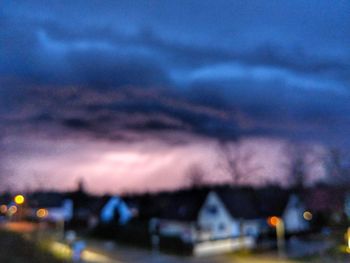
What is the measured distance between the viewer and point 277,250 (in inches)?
1066

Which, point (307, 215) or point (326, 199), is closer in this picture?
point (326, 199)

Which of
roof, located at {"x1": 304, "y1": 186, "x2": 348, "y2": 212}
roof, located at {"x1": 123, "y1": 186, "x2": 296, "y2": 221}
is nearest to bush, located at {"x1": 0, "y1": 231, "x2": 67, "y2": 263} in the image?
roof, located at {"x1": 123, "y1": 186, "x2": 296, "y2": 221}

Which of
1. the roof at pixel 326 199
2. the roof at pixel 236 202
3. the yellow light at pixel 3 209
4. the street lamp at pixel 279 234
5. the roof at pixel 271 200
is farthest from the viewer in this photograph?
the yellow light at pixel 3 209

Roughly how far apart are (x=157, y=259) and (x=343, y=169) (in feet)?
52.4

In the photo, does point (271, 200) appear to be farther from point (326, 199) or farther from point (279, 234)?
point (279, 234)

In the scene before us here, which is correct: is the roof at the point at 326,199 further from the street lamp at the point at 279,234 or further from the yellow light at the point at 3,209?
the yellow light at the point at 3,209

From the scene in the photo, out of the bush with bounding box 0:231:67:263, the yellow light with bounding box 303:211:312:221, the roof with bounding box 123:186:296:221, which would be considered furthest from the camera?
the yellow light with bounding box 303:211:312:221

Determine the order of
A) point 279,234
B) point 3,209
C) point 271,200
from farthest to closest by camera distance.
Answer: point 3,209 → point 271,200 → point 279,234

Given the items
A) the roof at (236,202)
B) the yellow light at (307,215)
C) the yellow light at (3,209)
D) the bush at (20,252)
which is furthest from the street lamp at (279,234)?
the yellow light at (3,209)

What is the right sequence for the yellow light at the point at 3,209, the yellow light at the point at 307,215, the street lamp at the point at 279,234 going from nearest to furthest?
1. the street lamp at the point at 279,234
2. the yellow light at the point at 307,215
3. the yellow light at the point at 3,209

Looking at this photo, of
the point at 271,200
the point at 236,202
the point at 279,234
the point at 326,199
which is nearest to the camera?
the point at 279,234

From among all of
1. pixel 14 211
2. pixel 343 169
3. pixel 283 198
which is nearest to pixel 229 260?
pixel 343 169

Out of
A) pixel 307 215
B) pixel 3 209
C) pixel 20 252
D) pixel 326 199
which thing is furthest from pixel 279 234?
pixel 3 209

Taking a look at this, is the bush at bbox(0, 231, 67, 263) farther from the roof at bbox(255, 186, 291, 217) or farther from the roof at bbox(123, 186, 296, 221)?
the roof at bbox(255, 186, 291, 217)
